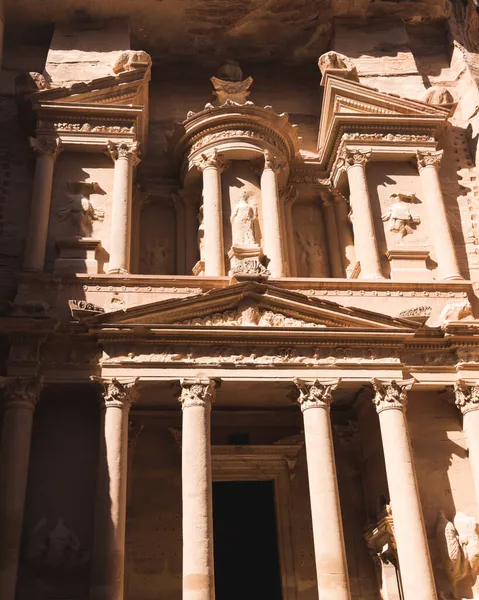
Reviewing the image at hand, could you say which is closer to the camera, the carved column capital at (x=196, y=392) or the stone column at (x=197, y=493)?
the stone column at (x=197, y=493)

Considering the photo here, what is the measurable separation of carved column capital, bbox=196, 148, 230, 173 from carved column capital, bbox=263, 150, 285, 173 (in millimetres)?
920

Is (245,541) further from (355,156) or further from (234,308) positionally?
(355,156)

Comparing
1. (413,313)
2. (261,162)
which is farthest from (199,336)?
(261,162)

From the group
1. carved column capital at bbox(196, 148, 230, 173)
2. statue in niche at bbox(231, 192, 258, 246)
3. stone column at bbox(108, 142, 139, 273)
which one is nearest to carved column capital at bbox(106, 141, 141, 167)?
stone column at bbox(108, 142, 139, 273)

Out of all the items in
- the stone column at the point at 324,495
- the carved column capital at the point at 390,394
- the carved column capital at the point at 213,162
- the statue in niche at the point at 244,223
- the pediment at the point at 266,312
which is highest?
the carved column capital at the point at 213,162

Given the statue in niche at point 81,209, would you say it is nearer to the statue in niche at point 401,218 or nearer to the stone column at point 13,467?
the stone column at point 13,467

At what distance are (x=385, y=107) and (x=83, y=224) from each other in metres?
7.77

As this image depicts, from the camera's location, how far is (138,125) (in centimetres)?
1788

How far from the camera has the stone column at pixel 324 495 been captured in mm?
12500

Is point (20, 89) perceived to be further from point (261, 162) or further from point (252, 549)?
point (252, 549)

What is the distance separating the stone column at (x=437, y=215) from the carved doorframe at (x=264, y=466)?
4930 millimetres

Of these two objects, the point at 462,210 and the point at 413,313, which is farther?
the point at 462,210

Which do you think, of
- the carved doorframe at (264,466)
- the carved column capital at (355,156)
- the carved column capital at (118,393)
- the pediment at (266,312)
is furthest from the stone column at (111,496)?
the carved column capital at (355,156)

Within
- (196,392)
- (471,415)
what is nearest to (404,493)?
(471,415)
